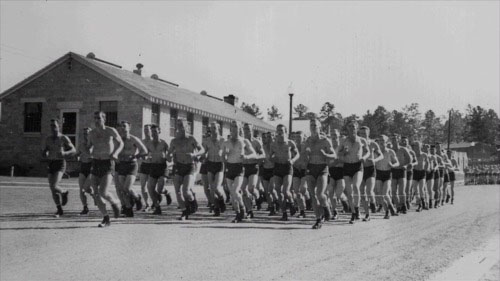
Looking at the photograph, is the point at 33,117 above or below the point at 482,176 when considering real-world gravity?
above

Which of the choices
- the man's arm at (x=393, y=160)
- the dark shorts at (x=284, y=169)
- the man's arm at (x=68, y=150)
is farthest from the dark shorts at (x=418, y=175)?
the man's arm at (x=68, y=150)

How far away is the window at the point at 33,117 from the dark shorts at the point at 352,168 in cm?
2145

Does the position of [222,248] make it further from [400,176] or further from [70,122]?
[70,122]

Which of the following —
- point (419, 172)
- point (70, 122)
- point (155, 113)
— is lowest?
point (419, 172)

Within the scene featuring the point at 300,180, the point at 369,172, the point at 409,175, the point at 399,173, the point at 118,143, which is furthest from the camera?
the point at 409,175

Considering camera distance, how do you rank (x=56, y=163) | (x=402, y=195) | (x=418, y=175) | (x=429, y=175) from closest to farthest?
(x=56, y=163)
(x=402, y=195)
(x=418, y=175)
(x=429, y=175)

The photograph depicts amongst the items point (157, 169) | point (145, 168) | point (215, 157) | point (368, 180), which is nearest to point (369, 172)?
point (368, 180)

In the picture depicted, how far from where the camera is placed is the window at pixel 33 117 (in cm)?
2928

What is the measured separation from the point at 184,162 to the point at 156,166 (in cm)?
124

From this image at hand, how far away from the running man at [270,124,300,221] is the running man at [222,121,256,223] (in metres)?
0.61

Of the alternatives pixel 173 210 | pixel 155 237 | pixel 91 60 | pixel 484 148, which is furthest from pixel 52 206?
pixel 484 148

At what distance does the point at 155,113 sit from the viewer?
94.2ft

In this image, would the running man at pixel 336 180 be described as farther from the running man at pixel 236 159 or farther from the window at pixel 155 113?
the window at pixel 155 113

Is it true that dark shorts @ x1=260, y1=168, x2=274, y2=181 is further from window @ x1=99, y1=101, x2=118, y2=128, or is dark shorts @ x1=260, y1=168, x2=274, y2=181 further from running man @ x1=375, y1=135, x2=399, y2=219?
window @ x1=99, y1=101, x2=118, y2=128
